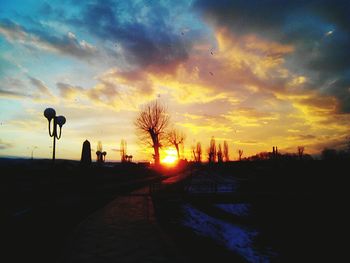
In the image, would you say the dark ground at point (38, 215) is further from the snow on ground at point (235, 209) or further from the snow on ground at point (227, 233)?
the snow on ground at point (235, 209)

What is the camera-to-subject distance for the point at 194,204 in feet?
71.8

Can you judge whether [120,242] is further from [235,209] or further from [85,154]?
[235,209]

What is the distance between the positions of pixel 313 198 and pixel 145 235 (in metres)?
21.3

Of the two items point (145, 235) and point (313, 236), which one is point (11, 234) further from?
point (313, 236)

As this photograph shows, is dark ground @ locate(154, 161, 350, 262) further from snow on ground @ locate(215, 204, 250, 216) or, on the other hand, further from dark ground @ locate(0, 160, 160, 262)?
dark ground @ locate(0, 160, 160, 262)

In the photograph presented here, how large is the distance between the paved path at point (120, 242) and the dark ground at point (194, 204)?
49cm

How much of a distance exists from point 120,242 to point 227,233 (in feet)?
42.6

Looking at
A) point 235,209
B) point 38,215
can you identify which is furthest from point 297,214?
point 38,215

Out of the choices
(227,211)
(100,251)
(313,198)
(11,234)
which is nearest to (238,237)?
(227,211)

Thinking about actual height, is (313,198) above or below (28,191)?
below

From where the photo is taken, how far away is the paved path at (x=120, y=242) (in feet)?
19.8

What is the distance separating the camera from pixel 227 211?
2239cm

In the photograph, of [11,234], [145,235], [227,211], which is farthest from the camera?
[227,211]

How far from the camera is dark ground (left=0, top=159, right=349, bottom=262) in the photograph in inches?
263
